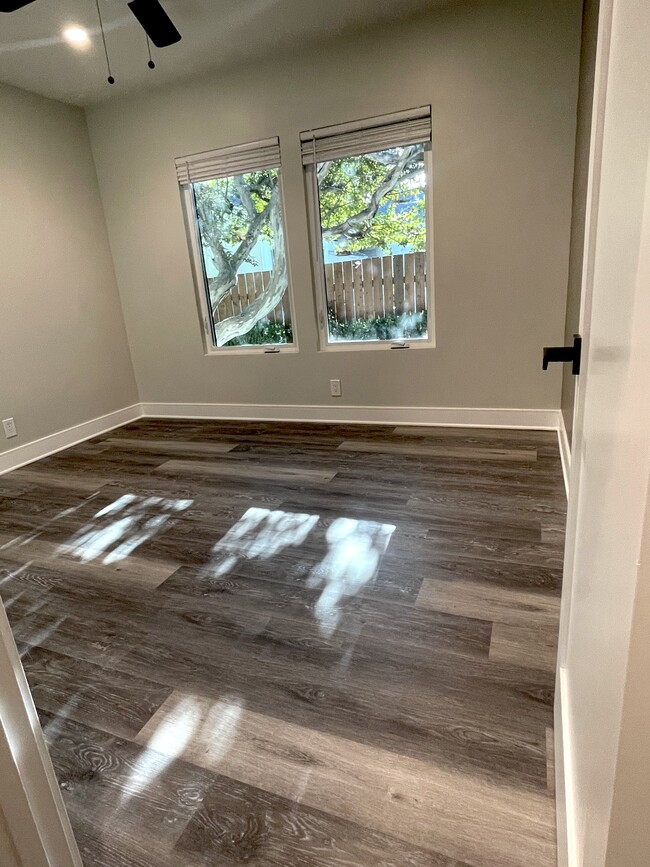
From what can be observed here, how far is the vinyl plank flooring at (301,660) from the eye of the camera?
103 cm

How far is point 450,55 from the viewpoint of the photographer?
293 centimetres

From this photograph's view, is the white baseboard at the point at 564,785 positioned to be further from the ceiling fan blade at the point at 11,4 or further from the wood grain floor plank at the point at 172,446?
the ceiling fan blade at the point at 11,4

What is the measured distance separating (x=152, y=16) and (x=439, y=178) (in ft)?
5.99

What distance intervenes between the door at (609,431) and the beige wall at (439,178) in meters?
2.49

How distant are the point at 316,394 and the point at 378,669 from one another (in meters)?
2.73

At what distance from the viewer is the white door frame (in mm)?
644

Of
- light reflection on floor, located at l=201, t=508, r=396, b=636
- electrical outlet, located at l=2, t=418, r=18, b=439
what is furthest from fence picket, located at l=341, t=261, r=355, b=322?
electrical outlet, located at l=2, t=418, r=18, b=439

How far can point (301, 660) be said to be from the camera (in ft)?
4.87

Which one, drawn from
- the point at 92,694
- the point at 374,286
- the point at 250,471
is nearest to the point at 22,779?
the point at 92,694

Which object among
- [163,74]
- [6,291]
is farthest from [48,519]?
[163,74]

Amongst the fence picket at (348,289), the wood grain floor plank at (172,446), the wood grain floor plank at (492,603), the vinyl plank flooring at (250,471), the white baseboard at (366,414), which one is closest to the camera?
the wood grain floor plank at (492,603)

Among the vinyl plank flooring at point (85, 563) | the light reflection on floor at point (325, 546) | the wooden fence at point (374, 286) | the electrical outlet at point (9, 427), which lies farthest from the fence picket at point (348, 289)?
the electrical outlet at point (9, 427)

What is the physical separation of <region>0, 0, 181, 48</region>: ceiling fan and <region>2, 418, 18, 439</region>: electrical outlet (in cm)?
237

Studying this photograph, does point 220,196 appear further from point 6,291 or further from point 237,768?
point 237,768
